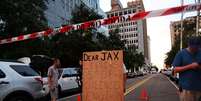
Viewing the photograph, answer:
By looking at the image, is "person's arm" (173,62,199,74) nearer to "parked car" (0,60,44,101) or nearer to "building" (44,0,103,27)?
"parked car" (0,60,44,101)

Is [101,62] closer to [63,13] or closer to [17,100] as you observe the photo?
[17,100]

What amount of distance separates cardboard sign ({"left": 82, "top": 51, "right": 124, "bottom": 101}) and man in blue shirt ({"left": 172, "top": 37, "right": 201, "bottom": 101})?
3201 millimetres

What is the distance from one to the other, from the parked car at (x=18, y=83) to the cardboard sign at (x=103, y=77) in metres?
2.11

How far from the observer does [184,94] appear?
281 inches

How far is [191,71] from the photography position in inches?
279

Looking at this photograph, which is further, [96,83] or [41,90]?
[41,90]

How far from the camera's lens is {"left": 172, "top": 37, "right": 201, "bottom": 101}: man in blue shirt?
7.05 meters

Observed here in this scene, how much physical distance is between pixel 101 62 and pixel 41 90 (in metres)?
2.75

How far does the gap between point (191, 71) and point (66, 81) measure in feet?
62.2

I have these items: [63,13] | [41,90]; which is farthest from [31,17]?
[63,13]

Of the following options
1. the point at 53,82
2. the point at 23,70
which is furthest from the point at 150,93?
the point at 23,70

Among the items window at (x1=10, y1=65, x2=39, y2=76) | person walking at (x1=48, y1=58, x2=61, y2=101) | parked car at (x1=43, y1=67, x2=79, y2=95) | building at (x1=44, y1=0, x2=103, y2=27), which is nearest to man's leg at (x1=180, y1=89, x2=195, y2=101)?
window at (x1=10, y1=65, x2=39, y2=76)

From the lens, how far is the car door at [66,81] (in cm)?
2531

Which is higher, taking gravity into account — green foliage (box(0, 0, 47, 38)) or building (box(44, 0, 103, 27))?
building (box(44, 0, 103, 27))
